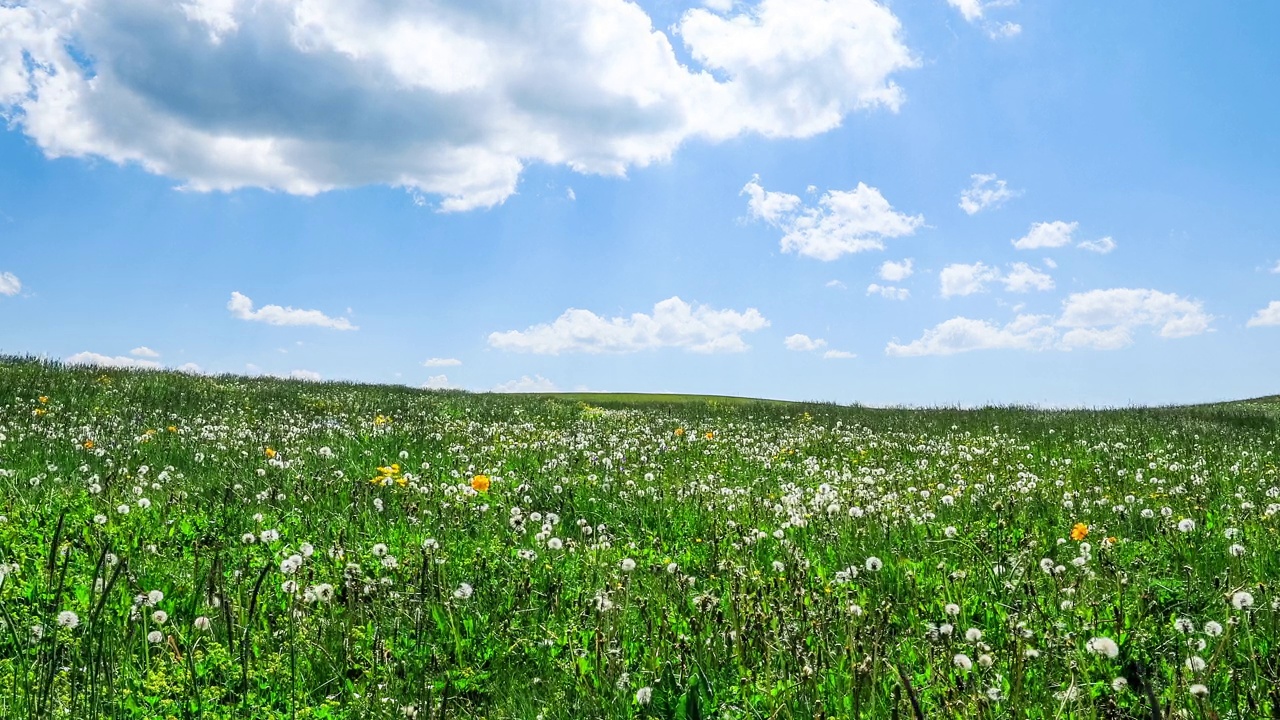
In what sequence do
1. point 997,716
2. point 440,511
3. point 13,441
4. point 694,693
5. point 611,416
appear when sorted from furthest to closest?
point 611,416, point 13,441, point 440,511, point 694,693, point 997,716

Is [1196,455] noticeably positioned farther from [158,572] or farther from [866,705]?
[158,572]

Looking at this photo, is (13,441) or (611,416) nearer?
(13,441)

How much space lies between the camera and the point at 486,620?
14.2 ft

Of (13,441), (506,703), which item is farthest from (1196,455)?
(13,441)

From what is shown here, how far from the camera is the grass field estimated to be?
3.32 meters

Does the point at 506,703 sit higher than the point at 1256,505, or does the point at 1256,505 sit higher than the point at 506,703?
the point at 1256,505

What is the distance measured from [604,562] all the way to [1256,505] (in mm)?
5959

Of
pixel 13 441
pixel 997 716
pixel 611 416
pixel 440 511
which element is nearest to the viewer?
pixel 997 716

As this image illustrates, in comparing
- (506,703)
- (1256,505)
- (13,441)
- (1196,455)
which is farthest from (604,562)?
(1196,455)

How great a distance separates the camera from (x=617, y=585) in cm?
434

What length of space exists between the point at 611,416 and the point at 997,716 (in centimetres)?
1583

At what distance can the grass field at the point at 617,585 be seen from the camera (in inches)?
131

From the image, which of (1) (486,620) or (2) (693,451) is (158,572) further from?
(2) (693,451)

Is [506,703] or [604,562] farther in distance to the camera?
[604,562]
